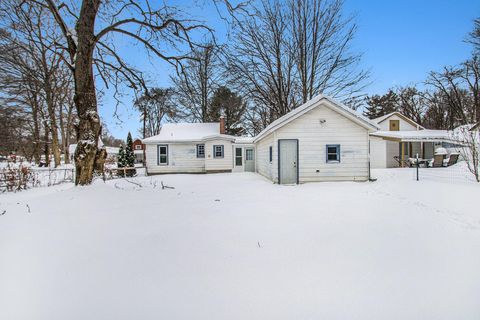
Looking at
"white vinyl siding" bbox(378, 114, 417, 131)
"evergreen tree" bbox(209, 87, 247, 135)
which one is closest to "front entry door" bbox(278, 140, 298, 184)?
"evergreen tree" bbox(209, 87, 247, 135)

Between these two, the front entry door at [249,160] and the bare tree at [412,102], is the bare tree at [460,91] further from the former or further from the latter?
the front entry door at [249,160]

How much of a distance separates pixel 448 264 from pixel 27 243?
5.59 m

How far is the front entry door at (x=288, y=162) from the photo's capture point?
11312mm

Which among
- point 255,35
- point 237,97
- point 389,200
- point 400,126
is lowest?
point 389,200

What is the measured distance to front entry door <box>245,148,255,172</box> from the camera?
2023 cm

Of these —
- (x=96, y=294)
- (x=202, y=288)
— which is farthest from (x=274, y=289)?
(x=96, y=294)

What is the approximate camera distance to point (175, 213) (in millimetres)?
4641

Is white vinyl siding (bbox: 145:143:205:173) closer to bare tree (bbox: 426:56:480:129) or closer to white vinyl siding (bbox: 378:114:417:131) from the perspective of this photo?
white vinyl siding (bbox: 378:114:417:131)

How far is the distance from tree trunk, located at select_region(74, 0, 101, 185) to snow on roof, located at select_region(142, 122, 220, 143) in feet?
40.6

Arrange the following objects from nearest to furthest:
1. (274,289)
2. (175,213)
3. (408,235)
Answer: (274,289) → (408,235) → (175,213)

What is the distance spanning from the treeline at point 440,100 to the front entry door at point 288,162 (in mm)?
17376

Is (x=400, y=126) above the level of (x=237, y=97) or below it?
below

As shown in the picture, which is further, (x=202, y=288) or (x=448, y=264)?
(x=448, y=264)

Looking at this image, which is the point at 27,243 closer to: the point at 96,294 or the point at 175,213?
the point at 96,294
